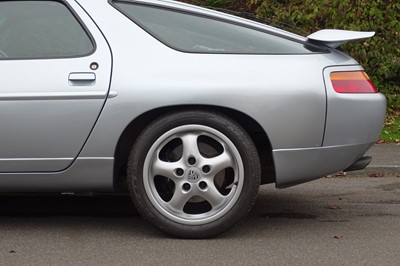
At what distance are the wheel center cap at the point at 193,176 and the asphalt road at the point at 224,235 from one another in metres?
0.39

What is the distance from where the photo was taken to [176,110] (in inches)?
207

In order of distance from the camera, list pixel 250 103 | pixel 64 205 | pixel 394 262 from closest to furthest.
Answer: pixel 394 262 < pixel 250 103 < pixel 64 205

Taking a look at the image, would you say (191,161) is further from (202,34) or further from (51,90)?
(51,90)

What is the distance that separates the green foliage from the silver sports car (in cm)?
564

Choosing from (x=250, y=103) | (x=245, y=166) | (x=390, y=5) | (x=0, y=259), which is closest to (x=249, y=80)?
(x=250, y=103)

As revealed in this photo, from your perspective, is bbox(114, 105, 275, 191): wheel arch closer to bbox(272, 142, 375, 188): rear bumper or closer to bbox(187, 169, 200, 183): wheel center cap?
bbox(272, 142, 375, 188): rear bumper

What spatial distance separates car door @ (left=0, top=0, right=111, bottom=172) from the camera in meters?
5.18

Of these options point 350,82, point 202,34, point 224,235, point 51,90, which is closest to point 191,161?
point 224,235

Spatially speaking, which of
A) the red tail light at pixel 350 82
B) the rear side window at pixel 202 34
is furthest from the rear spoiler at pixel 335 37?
the red tail light at pixel 350 82

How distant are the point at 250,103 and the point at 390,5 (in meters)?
6.38

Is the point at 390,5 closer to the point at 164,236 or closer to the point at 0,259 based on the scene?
the point at 164,236

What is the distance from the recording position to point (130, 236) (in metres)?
5.46

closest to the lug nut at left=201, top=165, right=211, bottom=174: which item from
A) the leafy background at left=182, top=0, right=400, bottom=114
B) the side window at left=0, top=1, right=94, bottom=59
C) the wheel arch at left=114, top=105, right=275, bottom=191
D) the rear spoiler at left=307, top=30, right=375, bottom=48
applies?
the wheel arch at left=114, top=105, right=275, bottom=191

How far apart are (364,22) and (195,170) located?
6.31m
